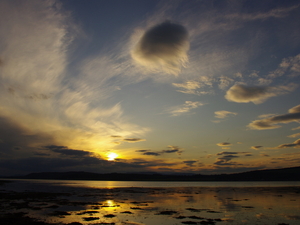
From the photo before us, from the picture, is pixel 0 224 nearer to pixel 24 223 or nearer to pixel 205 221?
pixel 24 223

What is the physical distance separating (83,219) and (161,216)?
36.9 ft

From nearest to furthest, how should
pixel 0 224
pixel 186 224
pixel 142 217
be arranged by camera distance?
pixel 0 224 → pixel 186 224 → pixel 142 217

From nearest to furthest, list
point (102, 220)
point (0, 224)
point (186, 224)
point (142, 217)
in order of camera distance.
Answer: point (0, 224)
point (186, 224)
point (102, 220)
point (142, 217)

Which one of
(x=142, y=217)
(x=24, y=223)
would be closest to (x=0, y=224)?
(x=24, y=223)

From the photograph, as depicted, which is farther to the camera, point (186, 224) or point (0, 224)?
point (186, 224)

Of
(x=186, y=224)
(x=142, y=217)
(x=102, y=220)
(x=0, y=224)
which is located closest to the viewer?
(x=0, y=224)

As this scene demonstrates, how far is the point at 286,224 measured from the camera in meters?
27.8

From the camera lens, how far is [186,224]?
2750 cm

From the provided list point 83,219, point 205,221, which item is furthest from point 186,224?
point 83,219

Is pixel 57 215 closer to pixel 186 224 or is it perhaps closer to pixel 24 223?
pixel 24 223

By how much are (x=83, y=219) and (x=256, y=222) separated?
2320 centimetres

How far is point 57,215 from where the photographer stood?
107ft

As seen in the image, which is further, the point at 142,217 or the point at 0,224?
the point at 142,217

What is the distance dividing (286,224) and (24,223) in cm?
3233
